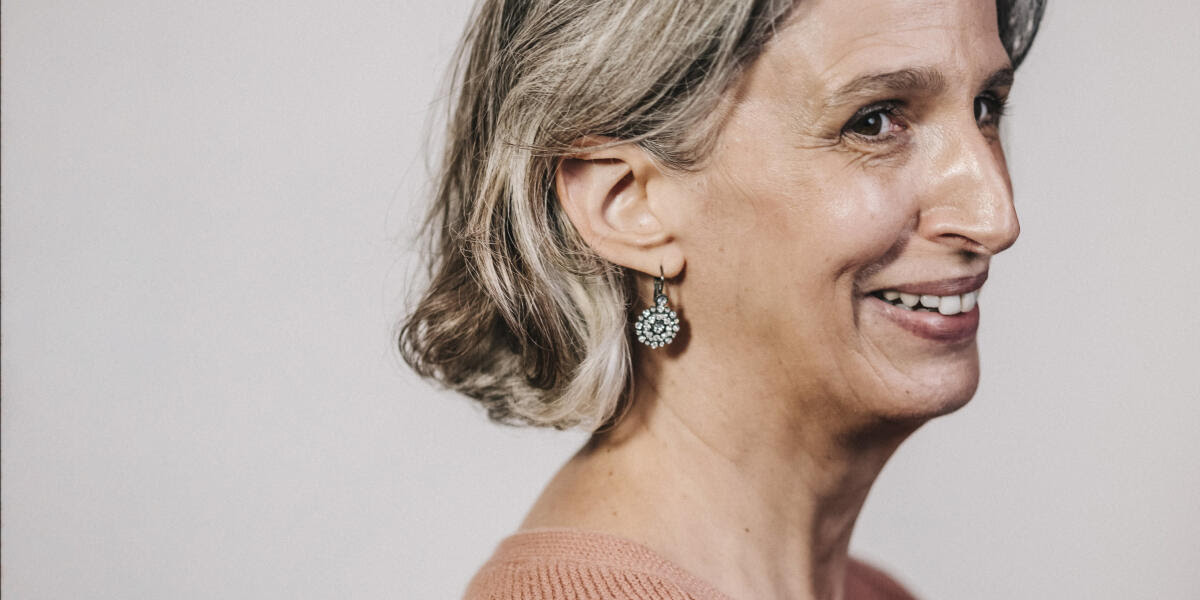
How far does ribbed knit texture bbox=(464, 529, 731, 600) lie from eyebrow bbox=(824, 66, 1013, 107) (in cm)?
60

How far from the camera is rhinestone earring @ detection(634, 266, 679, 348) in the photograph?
165 centimetres

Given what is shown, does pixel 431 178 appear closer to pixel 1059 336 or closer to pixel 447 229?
pixel 447 229

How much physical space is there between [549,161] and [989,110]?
1.95ft

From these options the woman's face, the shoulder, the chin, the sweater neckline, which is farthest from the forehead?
the shoulder

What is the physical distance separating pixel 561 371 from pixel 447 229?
0.29 meters

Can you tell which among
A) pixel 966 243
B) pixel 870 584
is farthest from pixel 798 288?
pixel 870 584

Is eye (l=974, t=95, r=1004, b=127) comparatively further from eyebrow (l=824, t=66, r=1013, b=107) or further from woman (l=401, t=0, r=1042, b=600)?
eyebrow (l=824, t=66, r=1013, b=107)

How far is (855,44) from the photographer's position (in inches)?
59.4

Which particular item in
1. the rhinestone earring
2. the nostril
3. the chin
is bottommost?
the chin

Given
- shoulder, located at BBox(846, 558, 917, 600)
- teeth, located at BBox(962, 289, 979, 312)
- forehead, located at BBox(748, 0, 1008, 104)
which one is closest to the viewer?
forehead, located at BBox(748, 0, 1008, 104)

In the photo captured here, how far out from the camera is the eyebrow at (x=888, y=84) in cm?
151

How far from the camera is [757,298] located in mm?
1596

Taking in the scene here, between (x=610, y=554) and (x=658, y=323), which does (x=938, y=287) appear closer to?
(x=658, y=323)

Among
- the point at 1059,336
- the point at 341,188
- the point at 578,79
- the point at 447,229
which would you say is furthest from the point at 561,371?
the point at 1059,336
